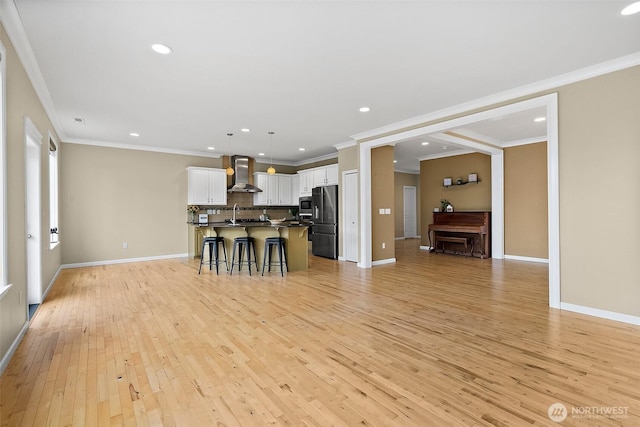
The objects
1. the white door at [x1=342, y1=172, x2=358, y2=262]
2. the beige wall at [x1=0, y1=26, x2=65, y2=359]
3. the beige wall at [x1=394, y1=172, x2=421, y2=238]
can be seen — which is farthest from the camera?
the beige wall at [x1=394, y1=172, x2=421, y2=238]

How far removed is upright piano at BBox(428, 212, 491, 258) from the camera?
756cm

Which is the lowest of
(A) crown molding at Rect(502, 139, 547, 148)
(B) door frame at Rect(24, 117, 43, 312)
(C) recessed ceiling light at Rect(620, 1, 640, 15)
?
(B) door frame at Rect(24, 117, 43, 312)

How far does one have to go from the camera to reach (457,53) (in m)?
3.03

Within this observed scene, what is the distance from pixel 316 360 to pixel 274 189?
23.1 ft

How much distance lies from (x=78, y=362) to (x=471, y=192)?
863 centimetres

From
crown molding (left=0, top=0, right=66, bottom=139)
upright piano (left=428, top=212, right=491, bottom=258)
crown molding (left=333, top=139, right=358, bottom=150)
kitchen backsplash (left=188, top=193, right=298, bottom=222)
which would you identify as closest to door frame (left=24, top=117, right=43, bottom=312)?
crown molding (left=0, top=0, right=66, bottom=139)

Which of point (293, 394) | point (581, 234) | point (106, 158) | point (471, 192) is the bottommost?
point (293, 394)

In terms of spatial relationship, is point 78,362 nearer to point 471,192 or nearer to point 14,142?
point 14,142

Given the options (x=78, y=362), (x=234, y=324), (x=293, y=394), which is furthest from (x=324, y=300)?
(x=78, y=362)

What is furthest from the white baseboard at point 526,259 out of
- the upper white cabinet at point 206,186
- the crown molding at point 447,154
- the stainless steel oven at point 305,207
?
the upper white cabinet at point 206,186

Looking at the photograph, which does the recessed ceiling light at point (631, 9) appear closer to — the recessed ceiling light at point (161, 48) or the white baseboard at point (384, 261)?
the recessed ceiling light at point (161, 48)

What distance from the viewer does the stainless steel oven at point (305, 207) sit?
28.7ft

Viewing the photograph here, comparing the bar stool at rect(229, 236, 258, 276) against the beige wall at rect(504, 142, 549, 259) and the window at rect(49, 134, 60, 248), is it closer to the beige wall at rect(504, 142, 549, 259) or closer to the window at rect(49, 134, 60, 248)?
the window at rect(49, 134, 60, 248)

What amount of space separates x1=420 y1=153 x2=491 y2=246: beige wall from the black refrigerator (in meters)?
3.41
